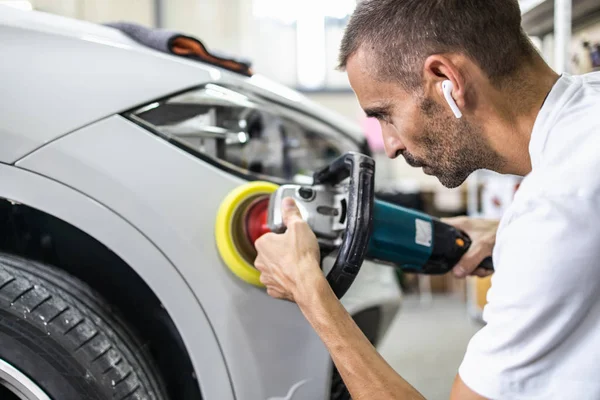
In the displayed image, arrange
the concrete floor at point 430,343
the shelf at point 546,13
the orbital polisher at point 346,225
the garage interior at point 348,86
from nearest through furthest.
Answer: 1. the orbital polisher at point 346,225
2. the shelf at point 546,13
3. the garage interior at point 348,86
4. the concrete floor at point 430,343

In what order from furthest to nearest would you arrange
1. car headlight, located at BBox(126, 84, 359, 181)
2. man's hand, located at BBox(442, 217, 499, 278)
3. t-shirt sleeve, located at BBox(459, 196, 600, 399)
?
man's hand, located at BBox(442, 217, 499, 278) → car headlight, located at BBox(126, 84, 359, 181) → t-shirt sleeve, located at BBox(459, 196, 600, 399)

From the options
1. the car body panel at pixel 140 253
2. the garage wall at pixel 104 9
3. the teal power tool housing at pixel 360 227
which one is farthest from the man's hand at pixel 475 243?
the garage wall at pixel 104 9

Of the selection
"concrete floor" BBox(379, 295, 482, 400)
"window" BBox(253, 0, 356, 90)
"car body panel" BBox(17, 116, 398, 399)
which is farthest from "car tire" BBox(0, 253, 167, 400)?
"window" BBox(253, 0, 356, 90)

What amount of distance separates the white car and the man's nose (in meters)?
0.28

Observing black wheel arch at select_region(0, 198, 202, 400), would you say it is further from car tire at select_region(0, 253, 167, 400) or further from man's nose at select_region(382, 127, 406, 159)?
man's nose at select_region(382, 127, 406, 159)

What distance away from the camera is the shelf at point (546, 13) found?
156cm

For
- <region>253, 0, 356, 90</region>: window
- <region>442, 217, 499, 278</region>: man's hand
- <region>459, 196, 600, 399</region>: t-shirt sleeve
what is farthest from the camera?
<region>253, 0, 356, 90</region>: window

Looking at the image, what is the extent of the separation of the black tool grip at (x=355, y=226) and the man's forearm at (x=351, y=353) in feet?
0.11

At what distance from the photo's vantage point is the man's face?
90 cm

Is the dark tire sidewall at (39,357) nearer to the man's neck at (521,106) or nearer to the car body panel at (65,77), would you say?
the car body panel at (65,77)

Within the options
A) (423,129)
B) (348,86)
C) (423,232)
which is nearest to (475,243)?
(423,232)

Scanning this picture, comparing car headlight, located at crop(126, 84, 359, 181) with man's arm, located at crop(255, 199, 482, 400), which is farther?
car headlight, located at crop(126, 84, 359, 181)

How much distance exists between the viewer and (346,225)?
0.95 meters

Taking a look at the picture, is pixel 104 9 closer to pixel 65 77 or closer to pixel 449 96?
pixel 65 77
